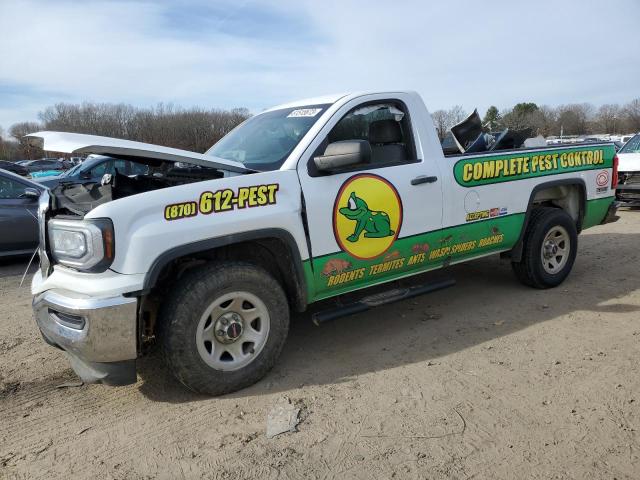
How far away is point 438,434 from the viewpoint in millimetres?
2795

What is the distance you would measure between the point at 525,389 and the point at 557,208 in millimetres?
2729

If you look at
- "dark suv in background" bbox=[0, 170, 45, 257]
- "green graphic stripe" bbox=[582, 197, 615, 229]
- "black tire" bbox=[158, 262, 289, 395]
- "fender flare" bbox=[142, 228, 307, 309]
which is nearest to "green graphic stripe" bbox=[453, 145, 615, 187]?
"green graphic stripe" bbox=[582, 197, 615, 229]

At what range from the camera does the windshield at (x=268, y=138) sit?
12.1 feet

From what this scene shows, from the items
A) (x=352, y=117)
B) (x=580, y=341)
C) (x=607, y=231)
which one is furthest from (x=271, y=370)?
(x=607, y=231)

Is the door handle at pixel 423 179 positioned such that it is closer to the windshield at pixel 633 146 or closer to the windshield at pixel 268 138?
the windshield at pixel 268 138

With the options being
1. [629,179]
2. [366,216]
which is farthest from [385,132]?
[629,179]

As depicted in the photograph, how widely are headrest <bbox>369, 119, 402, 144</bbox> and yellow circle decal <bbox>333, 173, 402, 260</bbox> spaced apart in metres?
0.52

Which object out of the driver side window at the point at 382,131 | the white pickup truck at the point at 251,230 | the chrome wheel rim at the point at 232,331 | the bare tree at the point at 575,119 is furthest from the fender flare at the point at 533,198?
the bare tree at the point at 575,119

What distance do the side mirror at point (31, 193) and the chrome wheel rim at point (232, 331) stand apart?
18.2ft

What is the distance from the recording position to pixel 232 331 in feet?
10.7

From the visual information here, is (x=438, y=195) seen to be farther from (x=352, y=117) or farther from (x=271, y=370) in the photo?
(x=271, y=370)

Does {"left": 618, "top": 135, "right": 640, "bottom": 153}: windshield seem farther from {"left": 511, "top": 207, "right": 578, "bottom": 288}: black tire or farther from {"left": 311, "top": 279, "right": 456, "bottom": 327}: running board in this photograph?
{"left": 311, "top": 279, "right": 456, "bottom": 327}: running board

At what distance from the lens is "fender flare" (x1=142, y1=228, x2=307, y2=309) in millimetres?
2904

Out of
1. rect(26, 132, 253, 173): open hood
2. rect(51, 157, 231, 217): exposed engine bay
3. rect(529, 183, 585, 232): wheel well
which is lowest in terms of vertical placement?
rect(529, 183, 585, 232): wheel well
